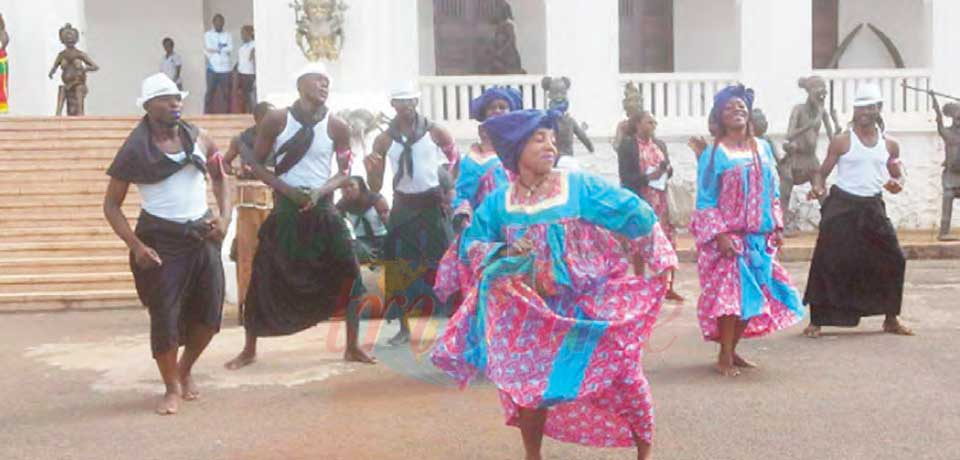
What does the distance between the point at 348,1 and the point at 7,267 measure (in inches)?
241

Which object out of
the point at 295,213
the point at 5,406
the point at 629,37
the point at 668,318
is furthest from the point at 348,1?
the point at 5,406

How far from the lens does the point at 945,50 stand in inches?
675

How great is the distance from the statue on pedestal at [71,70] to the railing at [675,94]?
756cm

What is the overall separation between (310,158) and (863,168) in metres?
3.74

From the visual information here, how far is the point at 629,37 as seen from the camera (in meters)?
19.5

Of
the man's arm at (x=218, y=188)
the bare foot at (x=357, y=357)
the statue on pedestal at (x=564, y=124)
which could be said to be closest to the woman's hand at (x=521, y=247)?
the man's arm at (x=218, y=188)

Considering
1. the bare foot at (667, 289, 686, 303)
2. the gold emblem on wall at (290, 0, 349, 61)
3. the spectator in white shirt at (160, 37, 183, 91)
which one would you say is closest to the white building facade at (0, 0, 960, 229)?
the gold emblem on wall at (290, 0, 349, 61)

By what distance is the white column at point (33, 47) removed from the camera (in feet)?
59.2

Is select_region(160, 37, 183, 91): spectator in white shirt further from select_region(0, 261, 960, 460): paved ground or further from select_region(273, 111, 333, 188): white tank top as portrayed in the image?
select_region(273, 111, 333, 188): white tank top

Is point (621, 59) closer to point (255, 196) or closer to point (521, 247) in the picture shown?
point (255, 196)

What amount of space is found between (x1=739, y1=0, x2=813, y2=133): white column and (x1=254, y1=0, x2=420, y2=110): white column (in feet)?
15.6

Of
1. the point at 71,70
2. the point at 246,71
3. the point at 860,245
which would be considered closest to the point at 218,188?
the point at 860,245

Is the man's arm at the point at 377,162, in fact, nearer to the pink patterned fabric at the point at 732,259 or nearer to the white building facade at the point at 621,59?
the pink patterned fabric at the point at 732,259

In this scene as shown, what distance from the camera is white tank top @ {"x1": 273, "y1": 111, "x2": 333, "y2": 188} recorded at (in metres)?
7.58
